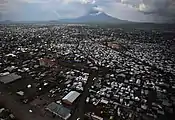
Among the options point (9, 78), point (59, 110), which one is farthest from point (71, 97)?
point (9, 78)

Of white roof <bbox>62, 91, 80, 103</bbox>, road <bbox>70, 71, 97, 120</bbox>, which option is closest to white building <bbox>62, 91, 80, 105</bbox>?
white roof <bbox>62, 91, 80, 103</bbox>

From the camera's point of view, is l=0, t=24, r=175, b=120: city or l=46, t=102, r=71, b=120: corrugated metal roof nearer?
l=46, t=102, r=71, b=120: corrugated metal roof

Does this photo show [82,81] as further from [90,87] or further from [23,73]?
[23,73]

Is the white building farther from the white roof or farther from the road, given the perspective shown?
the road

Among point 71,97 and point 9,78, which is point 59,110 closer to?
point 71,97

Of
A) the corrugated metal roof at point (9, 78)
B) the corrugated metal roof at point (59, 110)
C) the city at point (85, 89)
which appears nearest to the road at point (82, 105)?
the city at point (85, 89)

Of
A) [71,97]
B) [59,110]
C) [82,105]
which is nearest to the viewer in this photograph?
[59,110]

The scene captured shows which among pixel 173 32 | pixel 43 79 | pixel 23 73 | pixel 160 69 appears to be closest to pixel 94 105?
pixel 43 79

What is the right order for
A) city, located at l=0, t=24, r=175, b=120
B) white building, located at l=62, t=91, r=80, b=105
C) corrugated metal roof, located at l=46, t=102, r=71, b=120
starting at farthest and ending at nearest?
white building, located at l=62, t=91, r=80, b=105
city, located at l=0, t=24, r=175, b=120
corrugated metal roof, located at l=46, t=102, r=71, b=120
